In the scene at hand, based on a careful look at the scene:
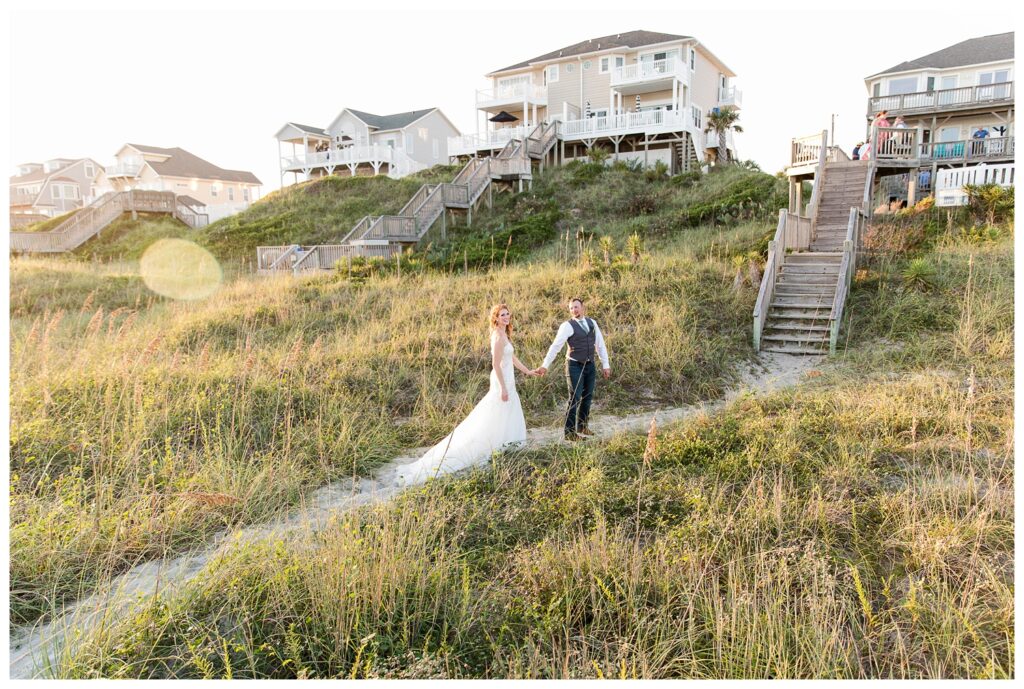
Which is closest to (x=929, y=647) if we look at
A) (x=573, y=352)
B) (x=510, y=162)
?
(x=573, y=352)

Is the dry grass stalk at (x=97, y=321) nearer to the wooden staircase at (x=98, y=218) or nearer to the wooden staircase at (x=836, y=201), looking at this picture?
the wooden staircase at (x=836, y=201)

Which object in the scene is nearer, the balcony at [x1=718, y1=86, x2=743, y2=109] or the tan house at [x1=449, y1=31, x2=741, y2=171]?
the tan house at [x1=449, y1=31, x2=741, y2=171]

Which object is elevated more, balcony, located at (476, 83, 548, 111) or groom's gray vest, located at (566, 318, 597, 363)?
balcony, located at (476, 83, 548, 111)

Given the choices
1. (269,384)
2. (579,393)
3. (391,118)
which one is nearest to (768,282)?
(579,393)

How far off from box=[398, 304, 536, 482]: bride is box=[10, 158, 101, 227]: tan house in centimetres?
6601

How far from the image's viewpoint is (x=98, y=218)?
32.7m

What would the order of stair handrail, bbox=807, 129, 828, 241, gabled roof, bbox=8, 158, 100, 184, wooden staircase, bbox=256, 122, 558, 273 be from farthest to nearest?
gabled roof, bbox=8, 158, 100, 184, wooden staircase, bbox=256, 122, 558, 273, stair handrail, bbox=807, 129, 828, 241

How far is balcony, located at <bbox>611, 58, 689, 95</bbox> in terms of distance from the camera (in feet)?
102

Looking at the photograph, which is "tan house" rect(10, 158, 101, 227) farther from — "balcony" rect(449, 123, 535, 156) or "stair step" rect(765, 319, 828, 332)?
"stair step" rect(765, 319, 828, 332)

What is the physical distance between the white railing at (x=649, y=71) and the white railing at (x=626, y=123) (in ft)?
8.21

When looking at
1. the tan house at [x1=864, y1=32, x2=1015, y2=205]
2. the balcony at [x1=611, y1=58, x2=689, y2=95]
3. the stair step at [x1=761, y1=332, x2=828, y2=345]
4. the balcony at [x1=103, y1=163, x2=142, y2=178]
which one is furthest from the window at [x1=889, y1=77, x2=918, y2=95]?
the balcony at [x1=103, y1=163, x2=142, y2=178]

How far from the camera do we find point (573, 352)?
745 cm

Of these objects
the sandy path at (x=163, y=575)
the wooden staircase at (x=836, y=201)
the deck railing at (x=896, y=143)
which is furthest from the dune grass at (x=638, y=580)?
the deck railing at (x=896, y=143)

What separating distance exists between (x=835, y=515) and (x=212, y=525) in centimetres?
497
